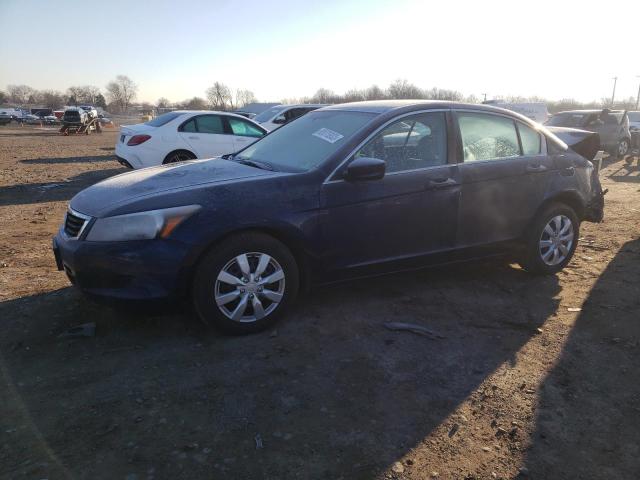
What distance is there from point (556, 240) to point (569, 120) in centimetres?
1231

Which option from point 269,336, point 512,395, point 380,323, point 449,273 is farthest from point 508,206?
point 269,336

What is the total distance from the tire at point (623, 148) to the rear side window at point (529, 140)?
14.0 m

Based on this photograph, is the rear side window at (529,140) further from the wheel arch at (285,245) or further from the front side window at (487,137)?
the wheel arch at (285,245)

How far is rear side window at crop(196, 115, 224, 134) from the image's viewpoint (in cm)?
1077

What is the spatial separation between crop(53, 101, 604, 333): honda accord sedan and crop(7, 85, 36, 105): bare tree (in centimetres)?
14996

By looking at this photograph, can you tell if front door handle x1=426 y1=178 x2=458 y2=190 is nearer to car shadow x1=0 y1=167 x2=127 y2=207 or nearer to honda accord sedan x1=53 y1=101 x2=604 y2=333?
honda accord sedan x1=53 y1=101 x2=604 y2=333

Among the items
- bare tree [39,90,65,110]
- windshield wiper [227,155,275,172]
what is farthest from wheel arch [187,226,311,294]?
bare tree [39,90,65,110]


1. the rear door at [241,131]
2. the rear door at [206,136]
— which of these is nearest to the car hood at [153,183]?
the rear door at [206,136]

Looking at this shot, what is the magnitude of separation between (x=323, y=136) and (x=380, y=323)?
5.37 feet

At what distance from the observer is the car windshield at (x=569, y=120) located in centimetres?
1536

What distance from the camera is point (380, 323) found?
4.01 m

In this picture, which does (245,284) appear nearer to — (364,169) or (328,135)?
(364,169)

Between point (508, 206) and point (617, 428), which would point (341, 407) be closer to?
point (617, 428)

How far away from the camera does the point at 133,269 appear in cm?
341
